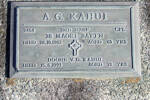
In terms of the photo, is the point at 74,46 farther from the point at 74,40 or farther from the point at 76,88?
the point at 76,88

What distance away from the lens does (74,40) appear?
2551 millimetres

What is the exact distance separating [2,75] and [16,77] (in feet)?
0.53

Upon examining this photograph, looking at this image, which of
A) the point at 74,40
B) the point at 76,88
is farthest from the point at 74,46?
the point at 76,88

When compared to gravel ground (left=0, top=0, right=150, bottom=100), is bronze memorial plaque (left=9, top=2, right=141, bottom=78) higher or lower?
higher

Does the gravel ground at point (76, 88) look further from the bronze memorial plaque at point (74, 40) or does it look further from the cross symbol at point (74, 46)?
the cross symbol at point (74, 46)

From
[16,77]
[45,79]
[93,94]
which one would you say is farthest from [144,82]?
[16,77]

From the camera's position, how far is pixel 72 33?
256 centimetres

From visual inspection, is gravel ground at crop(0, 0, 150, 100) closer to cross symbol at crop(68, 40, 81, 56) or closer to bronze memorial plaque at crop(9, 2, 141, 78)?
bronze memorial plaque at crop(9, 2, 141, 78)

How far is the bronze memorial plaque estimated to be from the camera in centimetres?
251

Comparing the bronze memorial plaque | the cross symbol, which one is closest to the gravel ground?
the bronze memorial plaque

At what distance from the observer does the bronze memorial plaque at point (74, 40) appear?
251cm

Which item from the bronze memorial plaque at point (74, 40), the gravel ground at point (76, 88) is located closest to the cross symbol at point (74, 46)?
the bronze memorial plaque at point (74, 40)

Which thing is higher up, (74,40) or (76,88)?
(74,40)

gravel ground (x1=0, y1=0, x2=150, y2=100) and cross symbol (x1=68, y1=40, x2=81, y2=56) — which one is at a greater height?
cross symbol (x1=68, y1=40, x2=81, y2=56)
